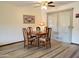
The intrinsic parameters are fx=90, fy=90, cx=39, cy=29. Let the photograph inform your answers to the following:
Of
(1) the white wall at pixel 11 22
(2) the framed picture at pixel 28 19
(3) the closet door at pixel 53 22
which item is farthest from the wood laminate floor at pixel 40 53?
(2) the framed picture at pixel 28 19

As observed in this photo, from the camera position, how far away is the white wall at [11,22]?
4.71 meters

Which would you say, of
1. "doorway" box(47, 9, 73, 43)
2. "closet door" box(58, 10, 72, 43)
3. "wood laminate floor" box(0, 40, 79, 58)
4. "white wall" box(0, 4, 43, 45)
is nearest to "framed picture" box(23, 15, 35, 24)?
"white wall" box(0, 4, 43, 45)

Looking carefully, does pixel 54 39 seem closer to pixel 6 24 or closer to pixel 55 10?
pixel 55 10

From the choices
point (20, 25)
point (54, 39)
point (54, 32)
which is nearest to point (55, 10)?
point (54, 32)

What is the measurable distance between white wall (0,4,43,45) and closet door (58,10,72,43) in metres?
2.11

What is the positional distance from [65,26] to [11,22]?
319 cm

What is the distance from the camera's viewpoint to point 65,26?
546cm

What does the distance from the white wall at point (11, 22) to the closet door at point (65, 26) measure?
6.92 feet

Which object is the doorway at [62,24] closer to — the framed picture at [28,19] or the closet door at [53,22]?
the closet door at [53,22]

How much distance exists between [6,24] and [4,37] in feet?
2.32

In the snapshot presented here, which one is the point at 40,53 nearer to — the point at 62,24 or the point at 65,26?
the point at 65,26

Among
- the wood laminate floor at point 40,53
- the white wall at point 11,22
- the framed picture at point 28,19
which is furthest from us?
the framed picture at point 28,19

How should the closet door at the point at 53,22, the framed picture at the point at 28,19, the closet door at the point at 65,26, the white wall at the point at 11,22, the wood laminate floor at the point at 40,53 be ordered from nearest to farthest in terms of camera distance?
the wood laminate floor at the point at 40,53 → the white wall at the point at 11,22 → the closet door at the point at 65,26 → the framed picture at the point at 28,19 → the closet door at the point at 53,22

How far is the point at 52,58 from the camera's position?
9.91 feet
